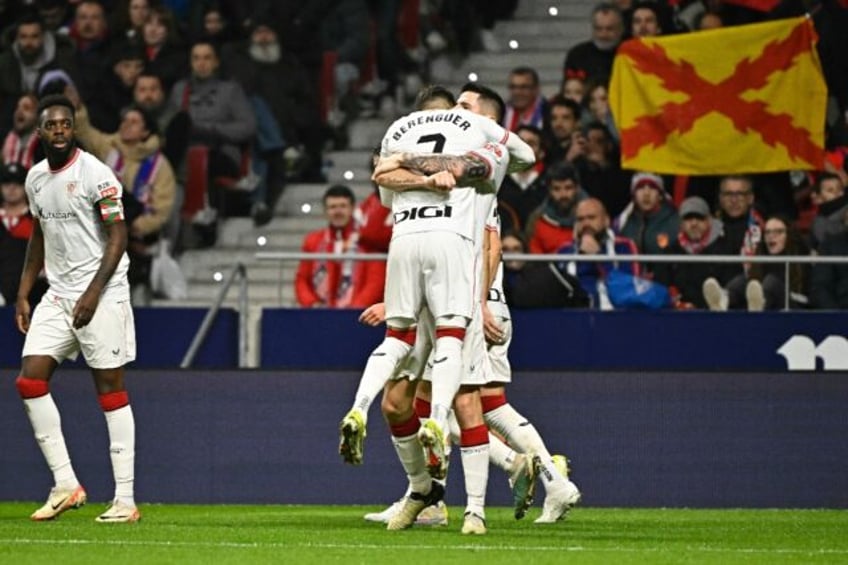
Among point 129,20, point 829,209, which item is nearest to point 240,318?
point 829,209

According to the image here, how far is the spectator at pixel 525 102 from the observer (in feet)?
56.3

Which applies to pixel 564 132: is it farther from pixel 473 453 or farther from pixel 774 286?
pixel 473 453

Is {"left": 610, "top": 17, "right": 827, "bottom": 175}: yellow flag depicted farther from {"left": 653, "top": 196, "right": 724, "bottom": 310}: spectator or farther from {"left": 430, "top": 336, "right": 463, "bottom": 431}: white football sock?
{"left": 430, "top": 336, "right": 463, "bottom": 431}: white football sock

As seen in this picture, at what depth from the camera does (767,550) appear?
9.64 meters

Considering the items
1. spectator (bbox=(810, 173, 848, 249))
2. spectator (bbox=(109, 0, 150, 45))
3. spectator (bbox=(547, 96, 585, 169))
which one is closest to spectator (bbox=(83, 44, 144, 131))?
spectator (bbox=(109, 0, 150, 45))

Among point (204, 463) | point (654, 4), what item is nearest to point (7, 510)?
point (204, 463)

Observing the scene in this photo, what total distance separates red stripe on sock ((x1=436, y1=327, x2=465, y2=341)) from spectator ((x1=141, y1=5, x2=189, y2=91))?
915 centimetres

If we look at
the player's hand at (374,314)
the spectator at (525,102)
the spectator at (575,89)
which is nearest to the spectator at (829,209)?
the spectator at (575,89)

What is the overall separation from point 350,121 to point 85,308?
8.47 meters

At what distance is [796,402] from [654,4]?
492 centimetres

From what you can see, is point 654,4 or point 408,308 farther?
point 654,4

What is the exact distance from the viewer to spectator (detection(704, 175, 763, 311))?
594 inches

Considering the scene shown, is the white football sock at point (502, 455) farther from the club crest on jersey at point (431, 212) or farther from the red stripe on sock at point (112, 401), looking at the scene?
the red stripe on sock at point (112, 401)

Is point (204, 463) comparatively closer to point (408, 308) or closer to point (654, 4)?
point (408, 308)
